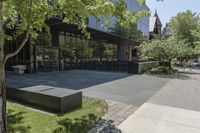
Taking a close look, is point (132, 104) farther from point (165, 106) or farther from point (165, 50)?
point (165, 50)

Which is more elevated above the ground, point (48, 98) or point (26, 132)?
point (48, 98)

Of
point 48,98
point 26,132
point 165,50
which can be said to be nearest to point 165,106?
point 48,98

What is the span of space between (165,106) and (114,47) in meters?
25.6

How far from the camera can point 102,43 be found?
28.4m

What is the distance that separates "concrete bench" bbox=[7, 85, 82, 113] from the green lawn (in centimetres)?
29

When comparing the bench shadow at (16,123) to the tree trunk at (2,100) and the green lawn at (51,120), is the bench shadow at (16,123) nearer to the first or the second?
the green lawn at (51,120)

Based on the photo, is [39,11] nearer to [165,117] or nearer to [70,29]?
[165,117]

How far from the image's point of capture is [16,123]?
16.6 feet

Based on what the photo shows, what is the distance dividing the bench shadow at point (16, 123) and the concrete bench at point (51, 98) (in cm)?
73

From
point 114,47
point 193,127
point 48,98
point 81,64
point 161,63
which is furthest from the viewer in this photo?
point 114,47

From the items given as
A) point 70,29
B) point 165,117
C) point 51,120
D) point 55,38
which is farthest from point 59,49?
point 165,117

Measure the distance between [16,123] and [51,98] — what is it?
132 cm

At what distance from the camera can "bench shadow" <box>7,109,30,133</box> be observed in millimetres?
4656

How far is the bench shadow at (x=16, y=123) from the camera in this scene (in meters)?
4.66
